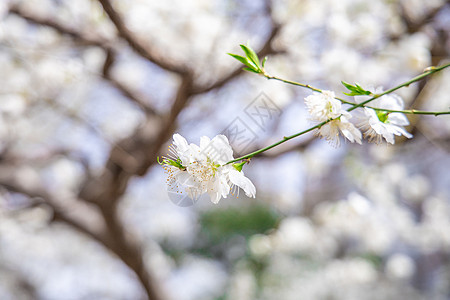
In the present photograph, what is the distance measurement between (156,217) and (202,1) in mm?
2126

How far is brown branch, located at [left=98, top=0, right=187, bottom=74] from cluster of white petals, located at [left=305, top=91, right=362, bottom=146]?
2.32ft

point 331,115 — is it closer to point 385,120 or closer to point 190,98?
point 385,120

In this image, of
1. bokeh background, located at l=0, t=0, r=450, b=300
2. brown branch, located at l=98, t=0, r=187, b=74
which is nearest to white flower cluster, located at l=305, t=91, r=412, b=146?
bokeh background, located at l=0, t=0, r=450, b=300

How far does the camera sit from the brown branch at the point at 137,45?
1.03m

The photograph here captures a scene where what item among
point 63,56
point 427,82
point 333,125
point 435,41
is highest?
point 63,56

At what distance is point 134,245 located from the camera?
1.83m

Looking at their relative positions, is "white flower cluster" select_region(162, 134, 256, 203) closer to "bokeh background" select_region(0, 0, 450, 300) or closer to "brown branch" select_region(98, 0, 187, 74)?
"bokeh background" select_region(0, 0, 450, 300)

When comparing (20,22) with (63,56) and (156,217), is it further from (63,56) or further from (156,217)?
(156,217)

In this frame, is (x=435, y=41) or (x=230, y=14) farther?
(x=230, y=14)

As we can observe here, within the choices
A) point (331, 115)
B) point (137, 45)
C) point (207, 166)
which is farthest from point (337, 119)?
point (137, 45)

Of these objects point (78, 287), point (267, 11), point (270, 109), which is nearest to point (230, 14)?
point (267, 11)

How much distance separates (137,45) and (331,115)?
87cm

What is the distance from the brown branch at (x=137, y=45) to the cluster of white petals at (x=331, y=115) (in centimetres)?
71

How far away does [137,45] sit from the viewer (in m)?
1.19
